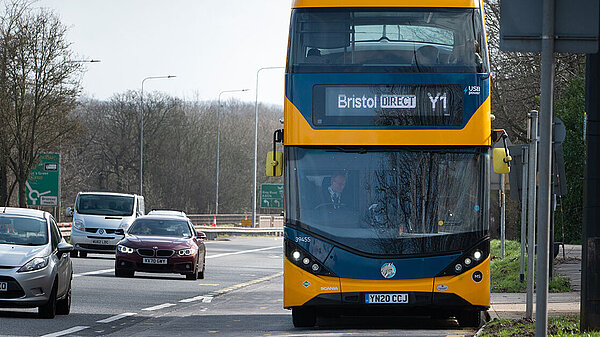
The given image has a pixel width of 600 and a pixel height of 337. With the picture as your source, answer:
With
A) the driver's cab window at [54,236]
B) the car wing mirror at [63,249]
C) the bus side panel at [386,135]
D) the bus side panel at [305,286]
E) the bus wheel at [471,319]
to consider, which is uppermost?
the bus side panel at [386,135]

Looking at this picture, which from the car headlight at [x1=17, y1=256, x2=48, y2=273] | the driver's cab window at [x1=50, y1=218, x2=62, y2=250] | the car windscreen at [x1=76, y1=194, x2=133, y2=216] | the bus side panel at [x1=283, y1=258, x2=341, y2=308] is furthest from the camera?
the car windscreen at [x1=76, y1=194, x2=133, y2=216]

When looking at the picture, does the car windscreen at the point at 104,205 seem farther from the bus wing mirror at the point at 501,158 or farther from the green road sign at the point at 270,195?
the green road sign at the point at 270,195

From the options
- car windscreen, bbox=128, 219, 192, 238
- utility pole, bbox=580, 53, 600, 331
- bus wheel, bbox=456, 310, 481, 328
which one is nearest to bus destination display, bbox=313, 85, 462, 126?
utility pole, bbox=580, 53, 600, 331

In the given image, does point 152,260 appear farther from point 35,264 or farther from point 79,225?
point 35,264

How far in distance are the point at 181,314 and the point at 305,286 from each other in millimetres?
4019

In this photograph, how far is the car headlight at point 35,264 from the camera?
1464 cm

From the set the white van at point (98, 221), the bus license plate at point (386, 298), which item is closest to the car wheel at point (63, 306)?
the bus license plate at point (386, 298)

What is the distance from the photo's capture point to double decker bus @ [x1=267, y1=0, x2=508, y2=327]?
13422mm

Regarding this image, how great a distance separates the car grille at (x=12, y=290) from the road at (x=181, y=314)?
13.7 inches

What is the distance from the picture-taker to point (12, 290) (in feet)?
47.6

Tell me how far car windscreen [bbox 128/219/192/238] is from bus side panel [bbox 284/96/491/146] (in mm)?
12936

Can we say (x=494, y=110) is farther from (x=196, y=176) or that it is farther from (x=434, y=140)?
(x=196, y=176)

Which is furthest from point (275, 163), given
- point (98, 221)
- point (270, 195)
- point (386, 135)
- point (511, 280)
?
point (270, 195)

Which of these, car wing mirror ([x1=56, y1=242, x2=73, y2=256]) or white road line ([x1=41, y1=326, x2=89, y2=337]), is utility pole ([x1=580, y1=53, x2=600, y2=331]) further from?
car wing mirror ([x1=56, y1=242, x2=73, y2=256])
